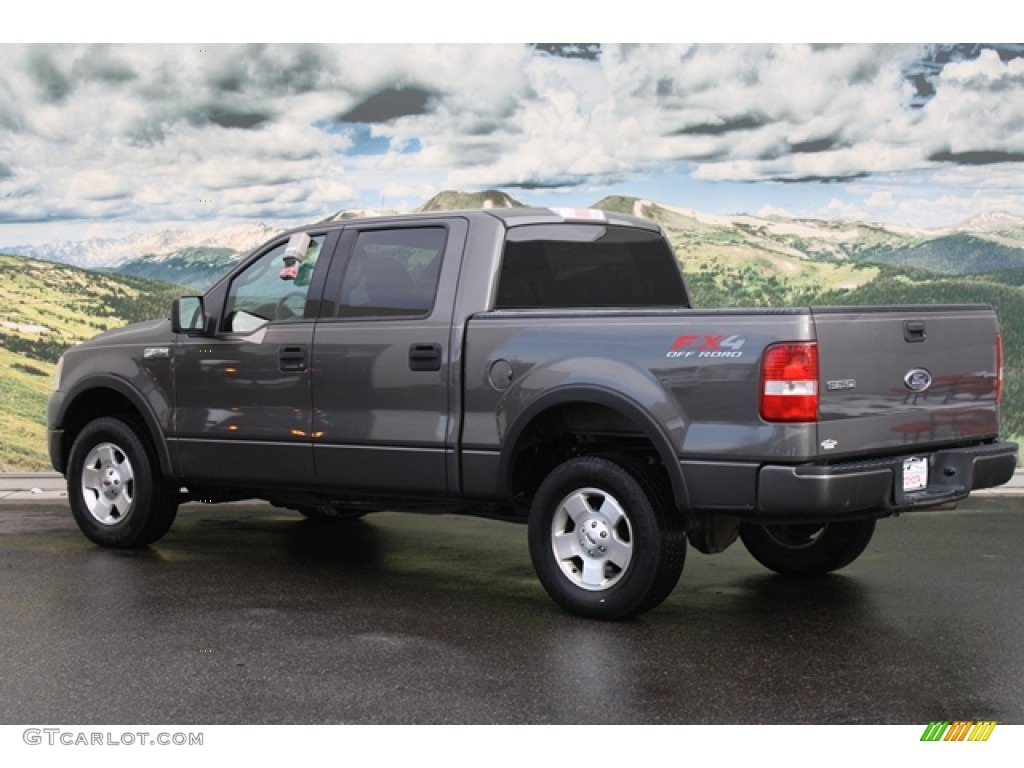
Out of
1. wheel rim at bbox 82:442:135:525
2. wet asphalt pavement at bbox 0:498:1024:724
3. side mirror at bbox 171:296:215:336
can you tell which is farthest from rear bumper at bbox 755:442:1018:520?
wheel rim at bbox 82:442:135:525

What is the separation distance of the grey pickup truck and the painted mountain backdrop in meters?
5.12

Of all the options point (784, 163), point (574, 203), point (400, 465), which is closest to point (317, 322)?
point (400, 465)

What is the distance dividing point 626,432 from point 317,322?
6.79 ft

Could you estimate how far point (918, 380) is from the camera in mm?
6691

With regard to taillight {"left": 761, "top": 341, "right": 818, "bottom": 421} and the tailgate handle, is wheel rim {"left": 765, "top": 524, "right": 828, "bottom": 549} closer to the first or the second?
the tailgate handle

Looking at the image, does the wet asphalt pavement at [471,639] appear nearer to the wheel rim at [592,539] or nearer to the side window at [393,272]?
the wheel rim at [592,539]

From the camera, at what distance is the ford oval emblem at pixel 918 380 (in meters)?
6.64

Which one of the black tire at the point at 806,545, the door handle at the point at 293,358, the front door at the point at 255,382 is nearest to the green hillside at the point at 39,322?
the front door at the point at 255,382

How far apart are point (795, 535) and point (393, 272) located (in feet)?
8.84

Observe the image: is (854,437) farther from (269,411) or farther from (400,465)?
(269,411)

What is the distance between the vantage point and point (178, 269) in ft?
48.0

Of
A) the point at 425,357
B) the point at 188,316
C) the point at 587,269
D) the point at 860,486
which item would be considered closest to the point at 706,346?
the point at 860,486

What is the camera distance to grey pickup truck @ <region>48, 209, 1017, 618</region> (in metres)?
6.35

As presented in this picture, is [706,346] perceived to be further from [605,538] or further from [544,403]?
[605,538]
